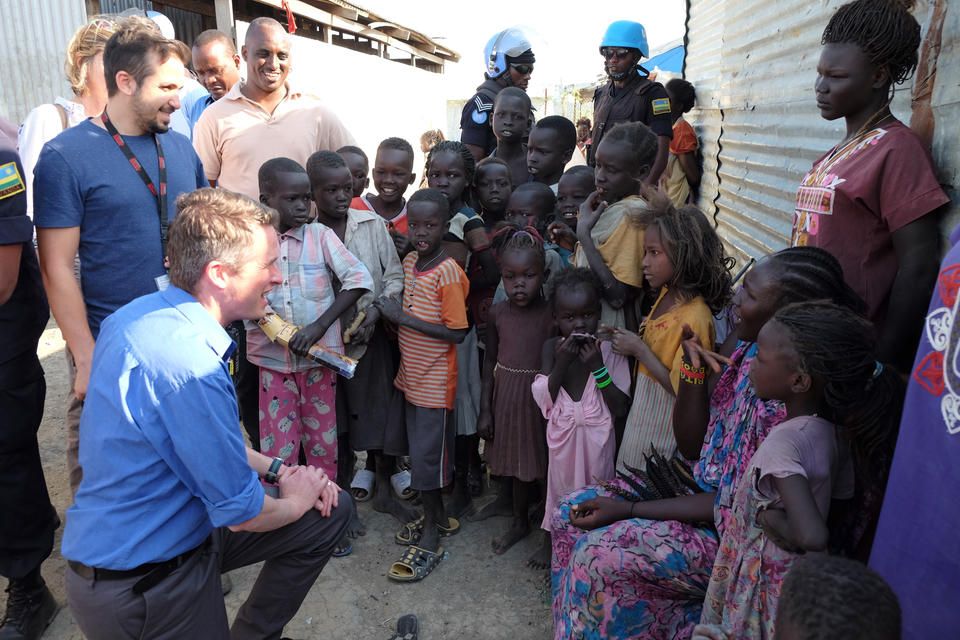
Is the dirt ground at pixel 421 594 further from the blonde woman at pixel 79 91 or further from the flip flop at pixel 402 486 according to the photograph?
the blonde woman at pixel 79 91

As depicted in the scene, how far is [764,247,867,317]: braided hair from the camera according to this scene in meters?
1.84

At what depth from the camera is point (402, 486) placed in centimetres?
357

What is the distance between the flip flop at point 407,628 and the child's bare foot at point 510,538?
598 mm

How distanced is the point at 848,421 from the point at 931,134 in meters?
1.07

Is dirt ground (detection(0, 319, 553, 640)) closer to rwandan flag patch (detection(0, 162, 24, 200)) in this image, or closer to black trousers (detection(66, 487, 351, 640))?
black trousers (detection(66, 487, 351, 640))

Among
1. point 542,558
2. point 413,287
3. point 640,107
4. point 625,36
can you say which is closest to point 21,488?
point 413,287

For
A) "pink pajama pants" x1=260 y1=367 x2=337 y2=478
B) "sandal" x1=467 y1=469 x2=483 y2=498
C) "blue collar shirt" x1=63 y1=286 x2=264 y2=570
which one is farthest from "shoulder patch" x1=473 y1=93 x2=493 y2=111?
"blue collar shirt" x1=63 y1=286 x2=264 y2=570

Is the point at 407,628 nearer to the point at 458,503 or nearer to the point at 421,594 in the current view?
the point at 421,594

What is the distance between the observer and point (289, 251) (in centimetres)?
296

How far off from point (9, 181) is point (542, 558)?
2.67 metres

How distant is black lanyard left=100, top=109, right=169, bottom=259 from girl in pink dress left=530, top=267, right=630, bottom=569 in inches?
66.6

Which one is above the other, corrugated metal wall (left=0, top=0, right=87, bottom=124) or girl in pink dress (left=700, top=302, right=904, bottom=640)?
corrugated metal wall (left=0, top=0, right=87, bottom=124)

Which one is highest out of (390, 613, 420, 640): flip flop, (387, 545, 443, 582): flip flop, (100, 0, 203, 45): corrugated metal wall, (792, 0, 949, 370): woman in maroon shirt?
(100, 0, 203, 45): corrugated metal wall

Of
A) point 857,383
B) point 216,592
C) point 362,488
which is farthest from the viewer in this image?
point 362,488
